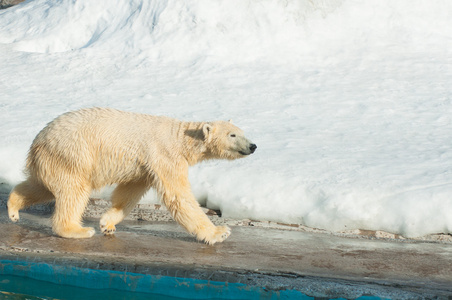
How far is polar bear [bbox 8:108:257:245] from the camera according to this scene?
4156mm

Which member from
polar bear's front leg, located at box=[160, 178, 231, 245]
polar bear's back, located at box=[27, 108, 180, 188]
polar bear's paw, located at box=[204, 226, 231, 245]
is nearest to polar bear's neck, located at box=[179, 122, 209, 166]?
polar bear's back, located at box=[27, 108, 180, 188]

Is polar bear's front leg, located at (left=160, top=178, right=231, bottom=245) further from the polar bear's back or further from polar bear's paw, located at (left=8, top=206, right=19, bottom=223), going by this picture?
polar bear's paw, located at (left=8, top=206, right=19, bottom=223)

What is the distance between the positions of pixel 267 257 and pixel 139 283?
37.8 inches

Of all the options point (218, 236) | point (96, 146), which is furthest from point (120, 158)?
point (218, 236)

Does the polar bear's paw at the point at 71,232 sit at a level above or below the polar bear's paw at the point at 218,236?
below

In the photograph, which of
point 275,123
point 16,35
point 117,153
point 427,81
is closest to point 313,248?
point 117,153

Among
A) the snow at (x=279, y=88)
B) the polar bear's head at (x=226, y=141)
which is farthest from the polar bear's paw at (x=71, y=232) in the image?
the snow at (x=279, y=88)

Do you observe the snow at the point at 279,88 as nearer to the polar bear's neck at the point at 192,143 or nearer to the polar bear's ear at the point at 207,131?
the polar bear's neck at the point at 192,143

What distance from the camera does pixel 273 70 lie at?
367 inches

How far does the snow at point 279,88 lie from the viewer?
5078 mm

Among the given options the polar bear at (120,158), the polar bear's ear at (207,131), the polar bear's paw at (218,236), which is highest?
Result: the polar bear's ear at (207,131)

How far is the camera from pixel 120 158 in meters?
4.23

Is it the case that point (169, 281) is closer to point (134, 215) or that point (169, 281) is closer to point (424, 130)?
point (134, 215)

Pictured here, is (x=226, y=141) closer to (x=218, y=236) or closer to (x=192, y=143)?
(x=192, y=143)
